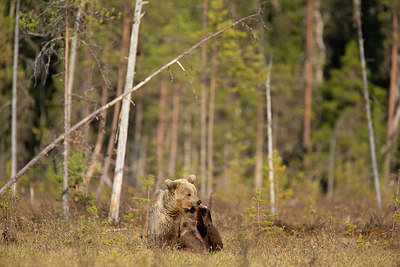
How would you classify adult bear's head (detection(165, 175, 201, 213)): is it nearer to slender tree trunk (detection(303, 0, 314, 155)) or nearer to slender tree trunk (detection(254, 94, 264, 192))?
slender tree trunk (detection(254, 94, 264, 192))

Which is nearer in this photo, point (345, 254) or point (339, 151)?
point (345, 254)

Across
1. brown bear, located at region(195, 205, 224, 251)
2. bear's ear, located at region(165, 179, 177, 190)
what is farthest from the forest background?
brown bear, located at region(195, 205, 224, 251)

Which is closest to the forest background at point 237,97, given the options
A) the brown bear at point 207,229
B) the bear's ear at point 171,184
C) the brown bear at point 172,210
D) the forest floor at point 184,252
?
the forest floor at point 184,252

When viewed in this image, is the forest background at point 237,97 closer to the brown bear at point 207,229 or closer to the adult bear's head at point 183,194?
the adult bear's head at point 183,194

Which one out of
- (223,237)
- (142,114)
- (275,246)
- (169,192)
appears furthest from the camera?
(142,114)

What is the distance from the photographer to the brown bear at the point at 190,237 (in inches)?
338

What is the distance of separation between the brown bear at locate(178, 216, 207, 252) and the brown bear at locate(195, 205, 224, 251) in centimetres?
15

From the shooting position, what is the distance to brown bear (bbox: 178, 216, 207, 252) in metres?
8.58

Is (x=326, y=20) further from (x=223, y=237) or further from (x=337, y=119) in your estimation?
(x=223, y=237)

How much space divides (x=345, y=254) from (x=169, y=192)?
3575mm

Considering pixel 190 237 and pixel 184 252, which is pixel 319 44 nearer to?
pixel 190 237

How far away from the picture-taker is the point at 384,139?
2747cm

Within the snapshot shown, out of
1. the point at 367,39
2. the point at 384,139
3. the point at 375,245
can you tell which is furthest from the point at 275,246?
the point at 367,39

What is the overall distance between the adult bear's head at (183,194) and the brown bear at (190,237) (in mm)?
244
